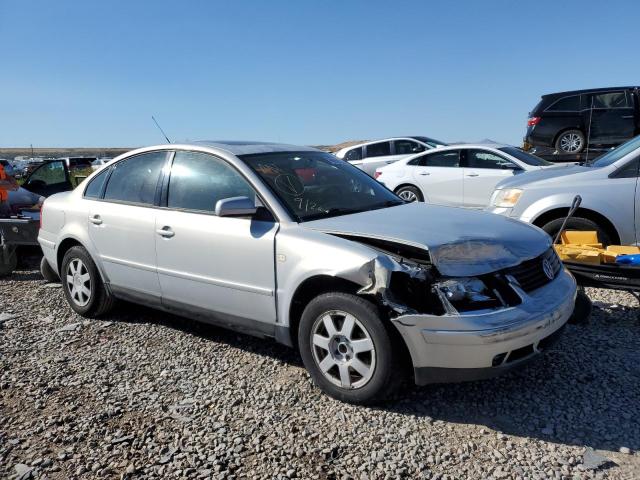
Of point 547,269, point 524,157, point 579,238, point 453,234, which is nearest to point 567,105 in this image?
point 524,157

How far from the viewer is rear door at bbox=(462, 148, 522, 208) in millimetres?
9984

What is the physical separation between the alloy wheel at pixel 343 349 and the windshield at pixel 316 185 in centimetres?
76

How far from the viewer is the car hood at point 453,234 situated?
3072 mm

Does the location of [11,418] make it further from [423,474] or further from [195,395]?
[423,474]

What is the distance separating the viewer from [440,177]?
1088cm

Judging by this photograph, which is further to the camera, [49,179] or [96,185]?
[49,179]

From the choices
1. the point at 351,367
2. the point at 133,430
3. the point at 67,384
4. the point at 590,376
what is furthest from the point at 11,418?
the point at 590,376

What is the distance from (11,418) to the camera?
10.9 ft

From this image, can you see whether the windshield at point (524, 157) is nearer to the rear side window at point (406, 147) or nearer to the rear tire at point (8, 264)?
the rear side window at point (406, 147)

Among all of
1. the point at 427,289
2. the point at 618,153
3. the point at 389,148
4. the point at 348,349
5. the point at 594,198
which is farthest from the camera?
the point at 389,148

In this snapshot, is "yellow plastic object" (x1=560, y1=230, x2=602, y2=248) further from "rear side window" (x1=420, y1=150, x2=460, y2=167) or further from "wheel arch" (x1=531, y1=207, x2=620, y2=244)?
"rear side window" (x1=420, y1=150, x2=460, y2=167)

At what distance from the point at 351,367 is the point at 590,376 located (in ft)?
5.55

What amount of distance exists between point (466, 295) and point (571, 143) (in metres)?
10.4

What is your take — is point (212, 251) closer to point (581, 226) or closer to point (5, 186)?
point (581, 226)
